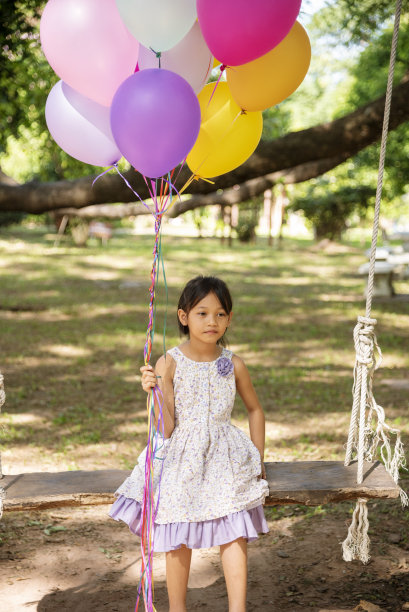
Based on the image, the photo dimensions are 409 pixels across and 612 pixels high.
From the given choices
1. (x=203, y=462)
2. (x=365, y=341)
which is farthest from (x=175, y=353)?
(x=365, y=341)

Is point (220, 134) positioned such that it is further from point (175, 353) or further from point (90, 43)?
point (175, 353)

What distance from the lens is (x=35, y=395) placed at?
6.07 meters

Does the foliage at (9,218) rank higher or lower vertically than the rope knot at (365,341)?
higher

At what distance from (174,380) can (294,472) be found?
63 cm

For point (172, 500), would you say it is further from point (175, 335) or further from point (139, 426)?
point (175, 335)

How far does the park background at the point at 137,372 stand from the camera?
316 cm

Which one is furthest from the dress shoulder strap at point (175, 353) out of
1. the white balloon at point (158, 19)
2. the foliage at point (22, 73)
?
the foliage at point (22, 73)

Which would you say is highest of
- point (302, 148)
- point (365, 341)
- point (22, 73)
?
point (22, 73)

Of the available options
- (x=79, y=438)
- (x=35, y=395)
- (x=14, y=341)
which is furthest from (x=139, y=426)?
(x=14, y=341)

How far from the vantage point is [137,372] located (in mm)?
6895

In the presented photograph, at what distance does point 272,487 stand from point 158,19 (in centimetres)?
179

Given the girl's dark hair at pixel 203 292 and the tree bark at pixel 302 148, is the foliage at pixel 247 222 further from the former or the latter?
the girl's dark hair at pixel 203 292

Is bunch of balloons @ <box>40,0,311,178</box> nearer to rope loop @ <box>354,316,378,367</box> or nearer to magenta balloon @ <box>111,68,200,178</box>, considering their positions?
magenta balloon @ <box>111,68,200,178</box>

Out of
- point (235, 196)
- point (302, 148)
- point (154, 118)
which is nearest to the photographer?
point (154, 118)
